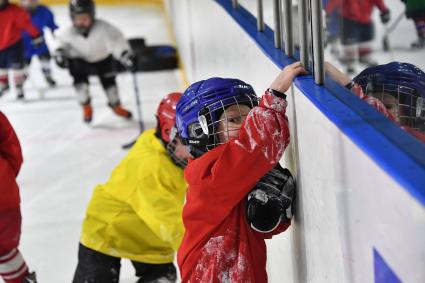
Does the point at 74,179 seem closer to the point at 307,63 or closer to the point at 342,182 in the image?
the point at 307,63

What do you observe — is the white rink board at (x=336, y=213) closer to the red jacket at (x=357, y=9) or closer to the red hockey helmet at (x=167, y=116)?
the red hockey helmet at (x=167, y=116)

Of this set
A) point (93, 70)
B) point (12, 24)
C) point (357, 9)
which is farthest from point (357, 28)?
point (12, 24)

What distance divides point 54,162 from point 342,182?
3189mm

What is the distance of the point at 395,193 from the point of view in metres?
0.70

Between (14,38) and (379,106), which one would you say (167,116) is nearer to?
(379,106)

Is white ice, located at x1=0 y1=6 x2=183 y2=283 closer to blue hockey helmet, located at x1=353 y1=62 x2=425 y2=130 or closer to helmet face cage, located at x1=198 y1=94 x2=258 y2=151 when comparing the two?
helmet face cage, located at x1=198 y1=94 x2=258 y2=151

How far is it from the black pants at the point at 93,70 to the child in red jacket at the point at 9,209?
8.40 feet

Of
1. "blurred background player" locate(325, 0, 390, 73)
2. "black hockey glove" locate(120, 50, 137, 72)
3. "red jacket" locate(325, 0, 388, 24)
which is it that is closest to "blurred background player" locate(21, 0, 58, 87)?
"black hockey glove" locate(120, 50, 137, 72)

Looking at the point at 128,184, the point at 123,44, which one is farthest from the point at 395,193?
the point at 123,44

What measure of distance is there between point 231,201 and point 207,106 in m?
0.19

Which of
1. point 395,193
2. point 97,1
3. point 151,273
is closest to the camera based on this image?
point 395,193

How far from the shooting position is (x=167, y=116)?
189 cm

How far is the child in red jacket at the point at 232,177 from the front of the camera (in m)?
1.15

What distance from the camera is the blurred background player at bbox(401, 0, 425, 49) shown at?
4.36ft
